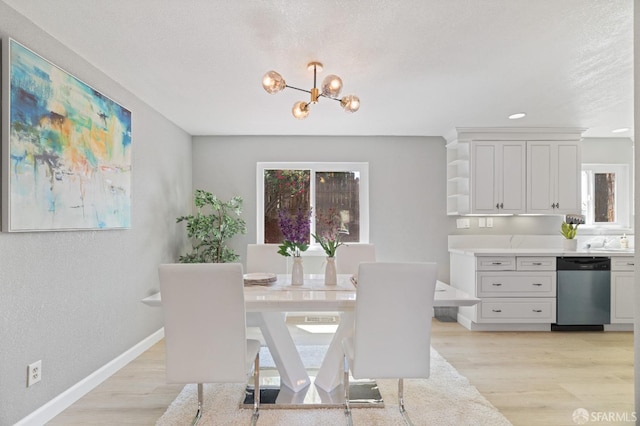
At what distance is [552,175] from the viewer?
456 cm

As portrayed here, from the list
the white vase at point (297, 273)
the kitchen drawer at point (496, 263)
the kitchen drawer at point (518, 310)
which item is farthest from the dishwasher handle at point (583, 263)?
the white vase at point (297, 273)

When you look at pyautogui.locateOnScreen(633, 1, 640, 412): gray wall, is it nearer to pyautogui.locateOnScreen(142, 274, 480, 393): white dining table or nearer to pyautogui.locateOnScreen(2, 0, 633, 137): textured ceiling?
pyautogui.locateOnScreen(2, 0, 633, 137): textured ceiling

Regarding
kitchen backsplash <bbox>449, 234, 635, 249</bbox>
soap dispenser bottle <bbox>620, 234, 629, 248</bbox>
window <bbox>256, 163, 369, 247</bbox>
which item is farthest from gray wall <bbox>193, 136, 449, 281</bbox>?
soap dispenser bottle <bbox>620, 234, 629, 248</bbox>

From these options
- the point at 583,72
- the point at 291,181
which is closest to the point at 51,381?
the point at 291,181

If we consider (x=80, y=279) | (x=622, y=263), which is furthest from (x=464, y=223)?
(x=80, y=279)

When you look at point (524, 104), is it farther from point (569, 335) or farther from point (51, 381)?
point (51, 381)

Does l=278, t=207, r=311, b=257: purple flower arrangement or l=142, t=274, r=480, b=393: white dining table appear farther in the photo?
l=278, t=207, r=311, b=257: purple flower arrangement

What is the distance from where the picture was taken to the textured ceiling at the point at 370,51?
1987 millimetres

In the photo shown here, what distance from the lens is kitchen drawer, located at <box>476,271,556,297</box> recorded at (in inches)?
166

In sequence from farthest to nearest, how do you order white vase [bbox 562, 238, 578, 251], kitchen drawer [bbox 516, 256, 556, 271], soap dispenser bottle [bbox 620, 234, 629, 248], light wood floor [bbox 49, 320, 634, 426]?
soap dispenser bottle [bbox 620, 234, 629, 248] → white vase [bbox 562, 238, 578, 251] → kitchen drawer [bbox 516, 256, 556, 271] → light wood floor [bbox 49, 320, 634, 426]

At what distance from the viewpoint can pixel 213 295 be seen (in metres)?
1.94

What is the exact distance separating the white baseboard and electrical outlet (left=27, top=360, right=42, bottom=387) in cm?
18

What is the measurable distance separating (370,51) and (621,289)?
3888 mm

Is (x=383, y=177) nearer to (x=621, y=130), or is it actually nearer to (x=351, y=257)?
(x=351, y=257)
